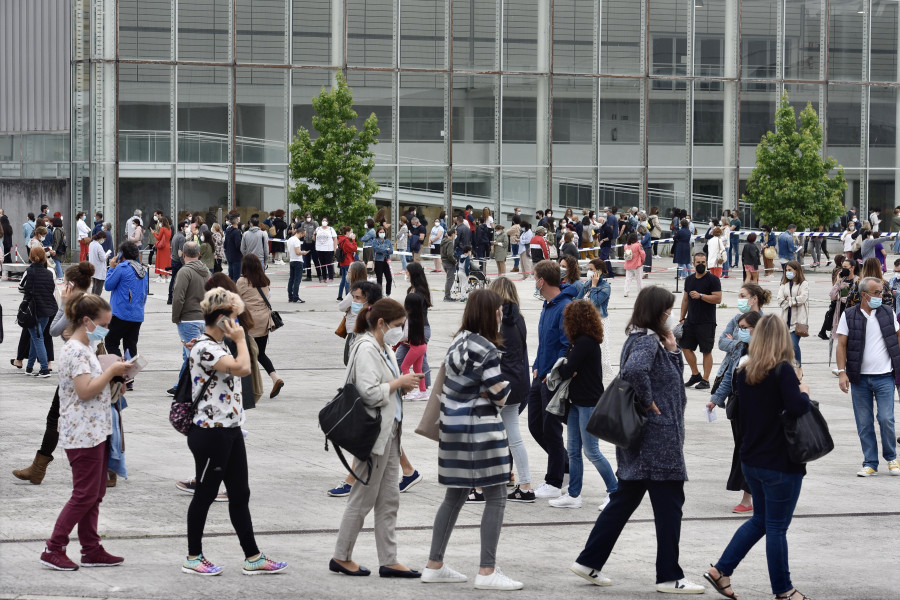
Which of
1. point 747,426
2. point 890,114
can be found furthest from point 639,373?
point 890,114

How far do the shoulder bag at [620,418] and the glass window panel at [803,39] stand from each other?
43.3 m

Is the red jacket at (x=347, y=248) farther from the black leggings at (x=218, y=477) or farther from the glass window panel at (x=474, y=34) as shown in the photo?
the black leggings at (x=218, y=477)

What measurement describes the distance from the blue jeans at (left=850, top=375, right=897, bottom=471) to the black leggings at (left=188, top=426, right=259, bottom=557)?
19.5ft

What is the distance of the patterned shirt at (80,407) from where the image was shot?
7.63 meters

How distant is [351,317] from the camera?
13.3 m

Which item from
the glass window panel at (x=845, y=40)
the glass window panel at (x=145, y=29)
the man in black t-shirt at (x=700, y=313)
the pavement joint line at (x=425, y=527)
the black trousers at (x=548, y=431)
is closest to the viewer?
the pavement joint line at (x=425, y=527)

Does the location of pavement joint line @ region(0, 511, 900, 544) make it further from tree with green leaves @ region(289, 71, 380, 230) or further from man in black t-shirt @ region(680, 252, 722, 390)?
tree with green leaves @ region(289, 71, 380, 230)

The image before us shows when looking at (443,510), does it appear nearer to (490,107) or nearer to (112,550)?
(112,550)

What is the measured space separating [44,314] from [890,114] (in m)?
41.1

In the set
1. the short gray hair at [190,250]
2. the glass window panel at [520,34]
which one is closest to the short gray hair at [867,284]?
the short gray hair at [190,250]

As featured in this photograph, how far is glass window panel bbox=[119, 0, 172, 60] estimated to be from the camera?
4216 cm

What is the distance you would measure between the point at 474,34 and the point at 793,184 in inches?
492

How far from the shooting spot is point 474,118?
4597cm

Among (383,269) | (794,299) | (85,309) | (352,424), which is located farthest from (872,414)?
(383,269)
